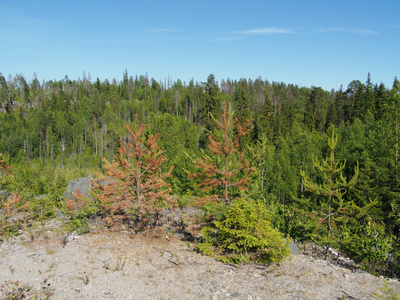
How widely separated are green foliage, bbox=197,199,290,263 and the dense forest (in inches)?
68.7

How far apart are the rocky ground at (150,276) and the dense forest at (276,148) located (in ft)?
8.28

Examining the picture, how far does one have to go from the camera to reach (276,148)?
4706cm

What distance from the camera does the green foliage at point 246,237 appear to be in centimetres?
743

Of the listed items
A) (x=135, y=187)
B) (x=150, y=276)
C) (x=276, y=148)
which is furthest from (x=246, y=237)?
(x=276, y=148)

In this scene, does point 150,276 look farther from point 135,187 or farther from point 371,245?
point 371,245

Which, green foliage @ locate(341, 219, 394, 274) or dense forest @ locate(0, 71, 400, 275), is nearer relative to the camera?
green foliage @ locate(341, 219, 394, 274)

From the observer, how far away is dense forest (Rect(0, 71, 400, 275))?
11055 millimetres

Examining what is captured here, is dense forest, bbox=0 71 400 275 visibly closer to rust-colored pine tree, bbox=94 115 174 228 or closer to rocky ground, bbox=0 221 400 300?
rust-colored pine tree, bbox=94 115 174 228

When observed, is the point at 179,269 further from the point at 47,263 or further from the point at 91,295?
the point at 47,263

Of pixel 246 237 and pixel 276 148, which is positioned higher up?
pixel 246 237

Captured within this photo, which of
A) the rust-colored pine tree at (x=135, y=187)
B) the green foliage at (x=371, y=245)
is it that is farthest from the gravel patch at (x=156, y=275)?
the green foliage at (x=371, y=245)

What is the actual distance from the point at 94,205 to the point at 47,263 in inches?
136

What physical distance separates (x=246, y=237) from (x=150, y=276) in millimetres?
2570

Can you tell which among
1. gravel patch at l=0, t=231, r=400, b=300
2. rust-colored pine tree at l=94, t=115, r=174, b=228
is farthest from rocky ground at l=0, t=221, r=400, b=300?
rust-colored pine tree at l=94, t=115, r=174, b=228
